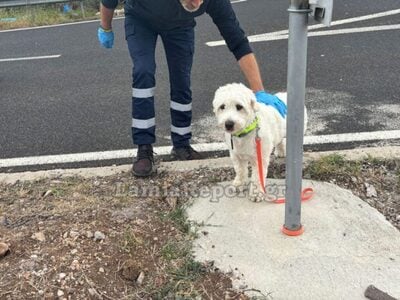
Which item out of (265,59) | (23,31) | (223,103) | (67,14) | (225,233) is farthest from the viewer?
(67,14)

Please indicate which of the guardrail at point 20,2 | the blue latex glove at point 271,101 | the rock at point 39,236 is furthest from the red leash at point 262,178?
the guardrail at point 20,2

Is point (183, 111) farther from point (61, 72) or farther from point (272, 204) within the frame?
point (61, 72)

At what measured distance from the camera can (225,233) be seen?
9.63 ft

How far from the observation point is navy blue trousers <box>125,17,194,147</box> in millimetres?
3713

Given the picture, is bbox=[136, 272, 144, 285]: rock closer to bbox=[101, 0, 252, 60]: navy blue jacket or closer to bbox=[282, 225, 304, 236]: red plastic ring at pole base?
bbox=[282, 225, 304, 236]: red plastic ring at pole base

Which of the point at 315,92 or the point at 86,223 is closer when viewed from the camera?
the point at 86,223

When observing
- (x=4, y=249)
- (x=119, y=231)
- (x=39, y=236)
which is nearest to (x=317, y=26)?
(x=119, y=231)

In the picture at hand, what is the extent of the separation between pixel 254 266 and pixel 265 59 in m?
5.03

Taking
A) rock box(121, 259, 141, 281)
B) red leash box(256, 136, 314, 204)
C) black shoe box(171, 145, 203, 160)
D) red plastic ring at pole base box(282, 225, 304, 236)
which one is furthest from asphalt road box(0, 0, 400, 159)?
rock box(121, 259, 141, 281)

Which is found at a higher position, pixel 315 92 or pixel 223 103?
pixel 223 103

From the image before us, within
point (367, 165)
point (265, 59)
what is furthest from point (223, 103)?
point (265, 59)

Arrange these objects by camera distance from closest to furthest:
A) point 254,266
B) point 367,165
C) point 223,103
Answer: point 254,266 < point 223,103 < point 367,165

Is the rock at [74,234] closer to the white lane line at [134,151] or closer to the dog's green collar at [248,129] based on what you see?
the dog's green collar at [248,129]
